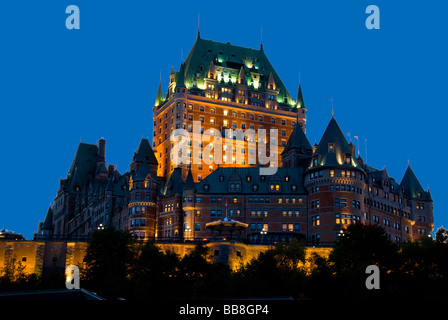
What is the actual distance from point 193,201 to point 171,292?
3592 centimetres

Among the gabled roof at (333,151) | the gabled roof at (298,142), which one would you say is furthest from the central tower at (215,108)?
the gabled roof at (333,151)

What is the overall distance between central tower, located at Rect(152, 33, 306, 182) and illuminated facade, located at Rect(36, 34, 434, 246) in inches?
11.6

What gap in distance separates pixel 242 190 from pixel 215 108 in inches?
1710

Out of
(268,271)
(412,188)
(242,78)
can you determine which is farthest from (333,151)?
(242,78)

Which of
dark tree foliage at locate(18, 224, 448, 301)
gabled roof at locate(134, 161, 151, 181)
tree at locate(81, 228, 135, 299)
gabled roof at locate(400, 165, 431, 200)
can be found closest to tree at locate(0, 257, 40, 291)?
dark tree foliage at locate(18, 224, 448, 301)

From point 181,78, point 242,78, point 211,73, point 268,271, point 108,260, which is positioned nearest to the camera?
point 268,271

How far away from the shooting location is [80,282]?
120 metres

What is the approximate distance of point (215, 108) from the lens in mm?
188750

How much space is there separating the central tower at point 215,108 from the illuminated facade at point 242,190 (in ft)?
0.97

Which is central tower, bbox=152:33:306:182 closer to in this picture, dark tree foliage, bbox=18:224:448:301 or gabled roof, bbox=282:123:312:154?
gabled roof, bbox=282:123:312:154

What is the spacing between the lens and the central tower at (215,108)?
183875 millimetres

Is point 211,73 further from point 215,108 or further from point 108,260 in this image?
point 108,260

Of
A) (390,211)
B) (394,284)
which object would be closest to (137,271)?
(394,284)
